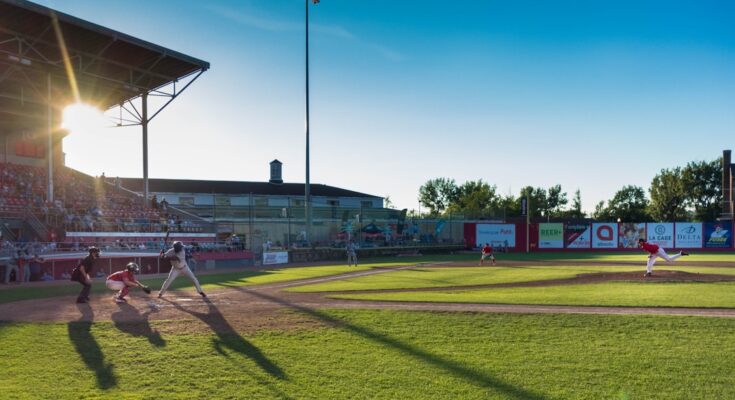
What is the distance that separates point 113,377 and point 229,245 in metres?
24.9

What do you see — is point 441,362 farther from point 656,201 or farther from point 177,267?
point 656,201

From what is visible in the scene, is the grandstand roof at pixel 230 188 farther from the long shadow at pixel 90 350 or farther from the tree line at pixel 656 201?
the long shadow at pixel 90 350

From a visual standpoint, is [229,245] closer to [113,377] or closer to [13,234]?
[13,234]

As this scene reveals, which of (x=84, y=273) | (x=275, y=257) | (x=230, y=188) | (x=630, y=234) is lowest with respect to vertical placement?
(x=275, y=257)

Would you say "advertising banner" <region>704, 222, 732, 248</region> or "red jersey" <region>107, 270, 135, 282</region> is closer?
"red jersey" <region>107, 270, 135, 282</region>

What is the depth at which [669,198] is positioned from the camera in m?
74.2

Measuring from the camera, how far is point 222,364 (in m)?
7.29

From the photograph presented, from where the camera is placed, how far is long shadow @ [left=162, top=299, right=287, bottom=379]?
281 inches

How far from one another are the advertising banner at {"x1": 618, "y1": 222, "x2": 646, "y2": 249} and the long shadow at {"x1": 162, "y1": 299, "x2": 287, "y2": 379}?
4757 cm

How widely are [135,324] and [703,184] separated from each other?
277ft

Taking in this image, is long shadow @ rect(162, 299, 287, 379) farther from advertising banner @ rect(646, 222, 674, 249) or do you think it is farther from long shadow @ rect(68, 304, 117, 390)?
advertising banner @ rect(646, 222, 674, 249)

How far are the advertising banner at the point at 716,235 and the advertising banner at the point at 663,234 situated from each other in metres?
3.17

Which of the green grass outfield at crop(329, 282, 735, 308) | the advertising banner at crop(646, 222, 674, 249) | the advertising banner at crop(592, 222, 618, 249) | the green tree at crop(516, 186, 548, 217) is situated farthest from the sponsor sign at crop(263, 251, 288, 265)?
the green tree at crop(516, 186, 548, 217)

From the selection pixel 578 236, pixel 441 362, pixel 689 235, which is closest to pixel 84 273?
pixel 441 362
